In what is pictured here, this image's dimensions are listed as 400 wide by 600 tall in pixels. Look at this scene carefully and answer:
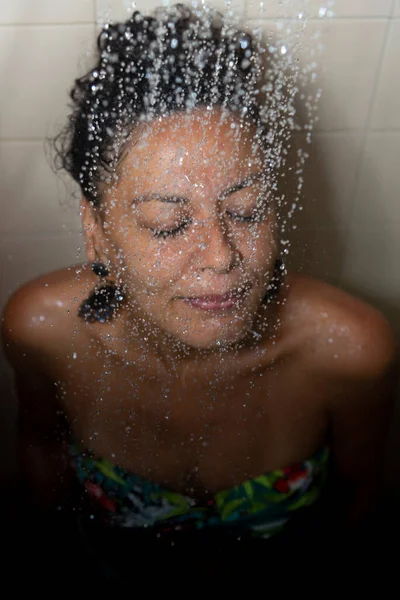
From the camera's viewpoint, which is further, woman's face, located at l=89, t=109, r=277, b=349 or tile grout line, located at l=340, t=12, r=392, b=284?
tile grout line, located at l=340, t=12, r=392, b=284

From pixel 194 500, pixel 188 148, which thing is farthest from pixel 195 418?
pixel 188 148

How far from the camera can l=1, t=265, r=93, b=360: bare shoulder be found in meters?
0.82

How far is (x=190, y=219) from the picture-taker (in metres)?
0.72

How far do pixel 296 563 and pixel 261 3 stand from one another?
0.79 metres

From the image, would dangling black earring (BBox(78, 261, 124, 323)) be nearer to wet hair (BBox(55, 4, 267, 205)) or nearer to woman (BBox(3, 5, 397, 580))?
woman (BBox(3, 5, 397, 580))

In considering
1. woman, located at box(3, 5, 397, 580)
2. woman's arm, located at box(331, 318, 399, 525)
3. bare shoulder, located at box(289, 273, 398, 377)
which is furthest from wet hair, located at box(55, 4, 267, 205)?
woman's arm, located at box(331, 318, 399, 525)

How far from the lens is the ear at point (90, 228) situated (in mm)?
783

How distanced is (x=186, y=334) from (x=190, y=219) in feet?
0.55

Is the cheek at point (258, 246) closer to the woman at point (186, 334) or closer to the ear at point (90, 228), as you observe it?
the woman at point (186, 334)

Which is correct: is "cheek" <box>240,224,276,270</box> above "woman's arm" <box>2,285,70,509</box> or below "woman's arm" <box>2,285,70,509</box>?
above

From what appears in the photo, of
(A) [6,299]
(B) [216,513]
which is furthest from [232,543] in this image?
(A) [6,299]

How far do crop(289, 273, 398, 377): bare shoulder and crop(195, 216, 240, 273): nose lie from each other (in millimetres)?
136

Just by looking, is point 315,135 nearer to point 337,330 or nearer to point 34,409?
point 337,330

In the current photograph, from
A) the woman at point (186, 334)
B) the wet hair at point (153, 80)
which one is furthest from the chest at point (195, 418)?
the wet hair at point (153, 80)
